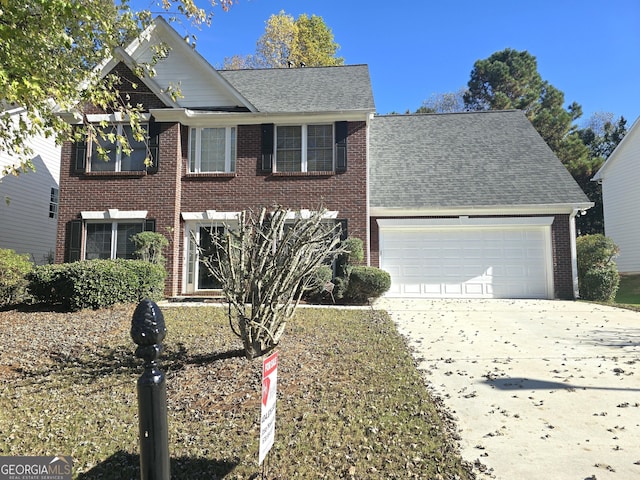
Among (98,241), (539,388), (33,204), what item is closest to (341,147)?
(98,241)

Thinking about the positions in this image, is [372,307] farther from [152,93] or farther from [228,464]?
[152,93]

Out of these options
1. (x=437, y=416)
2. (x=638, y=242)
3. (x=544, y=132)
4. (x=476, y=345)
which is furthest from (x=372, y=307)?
(x=544, y=132)

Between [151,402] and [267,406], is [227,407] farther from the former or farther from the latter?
[151,402]

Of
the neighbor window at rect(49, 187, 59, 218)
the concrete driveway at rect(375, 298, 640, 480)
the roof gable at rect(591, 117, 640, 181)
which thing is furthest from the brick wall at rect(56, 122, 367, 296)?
the roof gable at rect(591, 117, 640, 181)

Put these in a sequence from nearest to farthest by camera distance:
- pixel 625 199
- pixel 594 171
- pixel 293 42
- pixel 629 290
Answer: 1. pixel 629 290
2. pixel 625 199
3. pixel 594 171
4. pixel 293 42

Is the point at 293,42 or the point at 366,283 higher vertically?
the point at 293,42

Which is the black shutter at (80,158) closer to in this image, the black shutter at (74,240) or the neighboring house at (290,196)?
the neighboring house at (290,196)

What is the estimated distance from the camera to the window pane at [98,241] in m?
12.8

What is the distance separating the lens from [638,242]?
19125 mm

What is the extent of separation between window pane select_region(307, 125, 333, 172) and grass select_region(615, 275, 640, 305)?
11490 millimetres

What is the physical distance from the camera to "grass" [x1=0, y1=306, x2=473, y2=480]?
130 inches

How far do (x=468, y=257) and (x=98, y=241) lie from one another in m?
11.4

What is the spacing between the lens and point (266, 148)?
12898 millimetres

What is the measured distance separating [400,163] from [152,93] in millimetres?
8479
